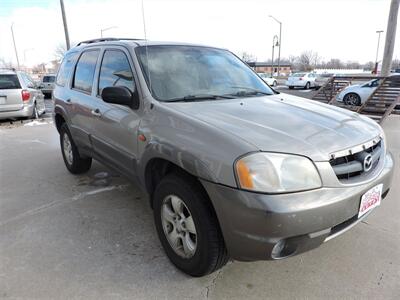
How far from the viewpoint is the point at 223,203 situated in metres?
2.03

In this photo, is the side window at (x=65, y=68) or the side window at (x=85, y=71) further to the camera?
the side window at (x=65, y=68)

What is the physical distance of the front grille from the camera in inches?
84.5

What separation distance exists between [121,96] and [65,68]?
2469mm

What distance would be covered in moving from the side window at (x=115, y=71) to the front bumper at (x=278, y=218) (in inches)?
58.6

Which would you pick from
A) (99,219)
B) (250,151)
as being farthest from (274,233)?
(99,219)

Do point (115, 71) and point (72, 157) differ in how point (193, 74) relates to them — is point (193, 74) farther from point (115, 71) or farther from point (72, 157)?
point (72, 157)

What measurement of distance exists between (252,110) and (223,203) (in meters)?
0.97

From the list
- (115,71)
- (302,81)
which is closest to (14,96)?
(115,71)

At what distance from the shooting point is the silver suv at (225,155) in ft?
6.45

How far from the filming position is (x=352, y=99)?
40.9 feet

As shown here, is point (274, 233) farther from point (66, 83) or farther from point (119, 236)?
point (66, 83)

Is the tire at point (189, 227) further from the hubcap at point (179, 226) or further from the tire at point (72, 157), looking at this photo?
the tire at point (72, 157)

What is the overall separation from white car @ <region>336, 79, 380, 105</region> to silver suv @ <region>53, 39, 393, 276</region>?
10.1 m

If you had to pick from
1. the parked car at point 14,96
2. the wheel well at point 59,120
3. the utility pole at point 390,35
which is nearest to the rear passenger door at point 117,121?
the wheel well at point 59,120
